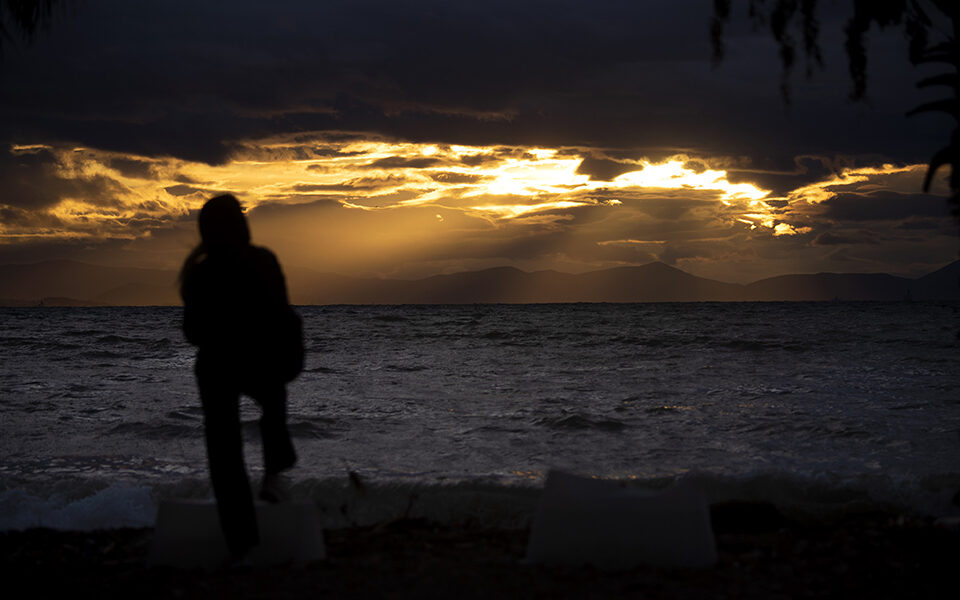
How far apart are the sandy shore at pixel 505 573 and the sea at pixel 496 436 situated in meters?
0.54

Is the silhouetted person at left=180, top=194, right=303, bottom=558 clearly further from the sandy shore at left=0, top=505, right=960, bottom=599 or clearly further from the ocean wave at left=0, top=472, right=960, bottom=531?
the ocean wave at left=0, top=472, right=960, bottom=531

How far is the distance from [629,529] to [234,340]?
90.6 inches

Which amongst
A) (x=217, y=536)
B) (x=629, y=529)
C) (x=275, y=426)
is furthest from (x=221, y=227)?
(x=629, y=529)

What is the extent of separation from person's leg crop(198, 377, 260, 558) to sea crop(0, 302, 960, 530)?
57cm

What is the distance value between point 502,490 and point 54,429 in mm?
7741

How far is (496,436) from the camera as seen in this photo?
35.8ft

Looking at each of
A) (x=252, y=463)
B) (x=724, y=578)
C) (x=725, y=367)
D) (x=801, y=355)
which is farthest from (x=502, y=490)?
(x=801, y=355)

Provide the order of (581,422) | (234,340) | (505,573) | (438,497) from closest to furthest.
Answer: (234,340), (505,573), (438,497), (581,422)

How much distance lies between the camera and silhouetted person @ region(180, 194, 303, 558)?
12.3ft

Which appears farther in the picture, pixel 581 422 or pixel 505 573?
pixel 581 422

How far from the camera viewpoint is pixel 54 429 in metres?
11.5

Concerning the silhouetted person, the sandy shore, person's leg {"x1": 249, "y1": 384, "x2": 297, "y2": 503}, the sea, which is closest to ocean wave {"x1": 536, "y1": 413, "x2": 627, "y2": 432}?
the sea

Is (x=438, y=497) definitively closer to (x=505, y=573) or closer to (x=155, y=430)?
(x=505, y=573)

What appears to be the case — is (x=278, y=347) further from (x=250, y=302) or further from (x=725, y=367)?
(x=725, y=367)
